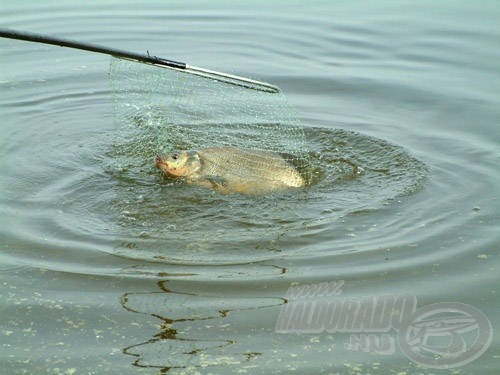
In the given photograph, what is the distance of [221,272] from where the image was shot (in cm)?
534

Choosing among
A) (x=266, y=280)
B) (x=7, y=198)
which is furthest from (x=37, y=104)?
(x=266, y=280)

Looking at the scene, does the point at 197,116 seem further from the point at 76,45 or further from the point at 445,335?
the point at 445,335

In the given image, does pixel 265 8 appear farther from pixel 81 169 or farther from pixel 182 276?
pixel 182 276

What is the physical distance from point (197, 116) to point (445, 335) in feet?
14.5

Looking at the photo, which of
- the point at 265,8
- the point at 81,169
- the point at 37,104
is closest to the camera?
the point at 81,169

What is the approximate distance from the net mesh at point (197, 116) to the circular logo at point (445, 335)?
108 inches

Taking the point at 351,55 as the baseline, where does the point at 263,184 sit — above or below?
below

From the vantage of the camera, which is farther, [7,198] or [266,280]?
[7,198]

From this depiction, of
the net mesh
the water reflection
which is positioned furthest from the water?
the net mesh

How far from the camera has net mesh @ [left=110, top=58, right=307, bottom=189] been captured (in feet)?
25.6

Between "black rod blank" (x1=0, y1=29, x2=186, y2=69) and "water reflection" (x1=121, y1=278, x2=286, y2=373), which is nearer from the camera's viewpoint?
"water reflection" (x1=121, y1=278, x2=286, y2=373)

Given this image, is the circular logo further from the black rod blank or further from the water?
the black rod blank

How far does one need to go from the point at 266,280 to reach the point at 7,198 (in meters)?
2.42

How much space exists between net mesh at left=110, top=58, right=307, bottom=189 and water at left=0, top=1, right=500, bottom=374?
0.19 metres
